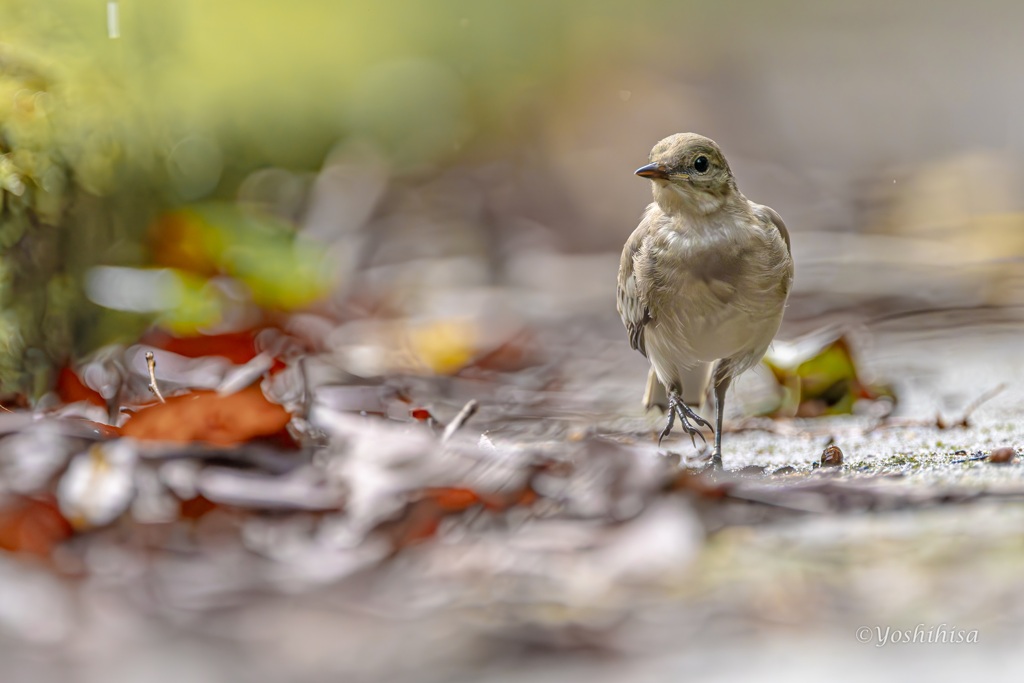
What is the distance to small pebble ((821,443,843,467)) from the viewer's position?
6.42 ft

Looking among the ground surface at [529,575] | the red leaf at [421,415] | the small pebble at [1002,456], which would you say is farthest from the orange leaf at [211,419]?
the small pebble at [1002,456]

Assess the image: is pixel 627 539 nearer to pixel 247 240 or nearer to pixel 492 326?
pixel 492 326

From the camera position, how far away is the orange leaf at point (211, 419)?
179cm

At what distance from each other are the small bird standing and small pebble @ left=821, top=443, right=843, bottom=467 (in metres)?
0.24

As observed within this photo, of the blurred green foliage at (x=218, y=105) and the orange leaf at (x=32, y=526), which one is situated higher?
the blurred green foliage at (x=218, y=105)

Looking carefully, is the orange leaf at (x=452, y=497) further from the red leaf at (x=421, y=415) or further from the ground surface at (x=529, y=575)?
the red leaf at (x=421, y=415)

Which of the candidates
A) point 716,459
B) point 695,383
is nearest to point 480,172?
point 695,383

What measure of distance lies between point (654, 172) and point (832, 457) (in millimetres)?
685

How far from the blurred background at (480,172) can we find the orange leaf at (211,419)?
636mm

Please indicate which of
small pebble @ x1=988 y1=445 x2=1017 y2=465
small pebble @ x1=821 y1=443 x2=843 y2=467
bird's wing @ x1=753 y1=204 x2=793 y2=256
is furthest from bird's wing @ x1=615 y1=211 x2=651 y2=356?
small pebble @ x1=988 y1=445 x2=1017 y2=465

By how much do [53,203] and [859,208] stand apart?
→ 3.66m

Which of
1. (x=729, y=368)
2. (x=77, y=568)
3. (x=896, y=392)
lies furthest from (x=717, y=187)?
(x=77, y=568)

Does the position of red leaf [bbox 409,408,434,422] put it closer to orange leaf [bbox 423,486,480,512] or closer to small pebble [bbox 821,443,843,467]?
orange leaf [bbox 423,486,480,512]

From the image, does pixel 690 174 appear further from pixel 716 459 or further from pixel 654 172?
pixel 716 459
